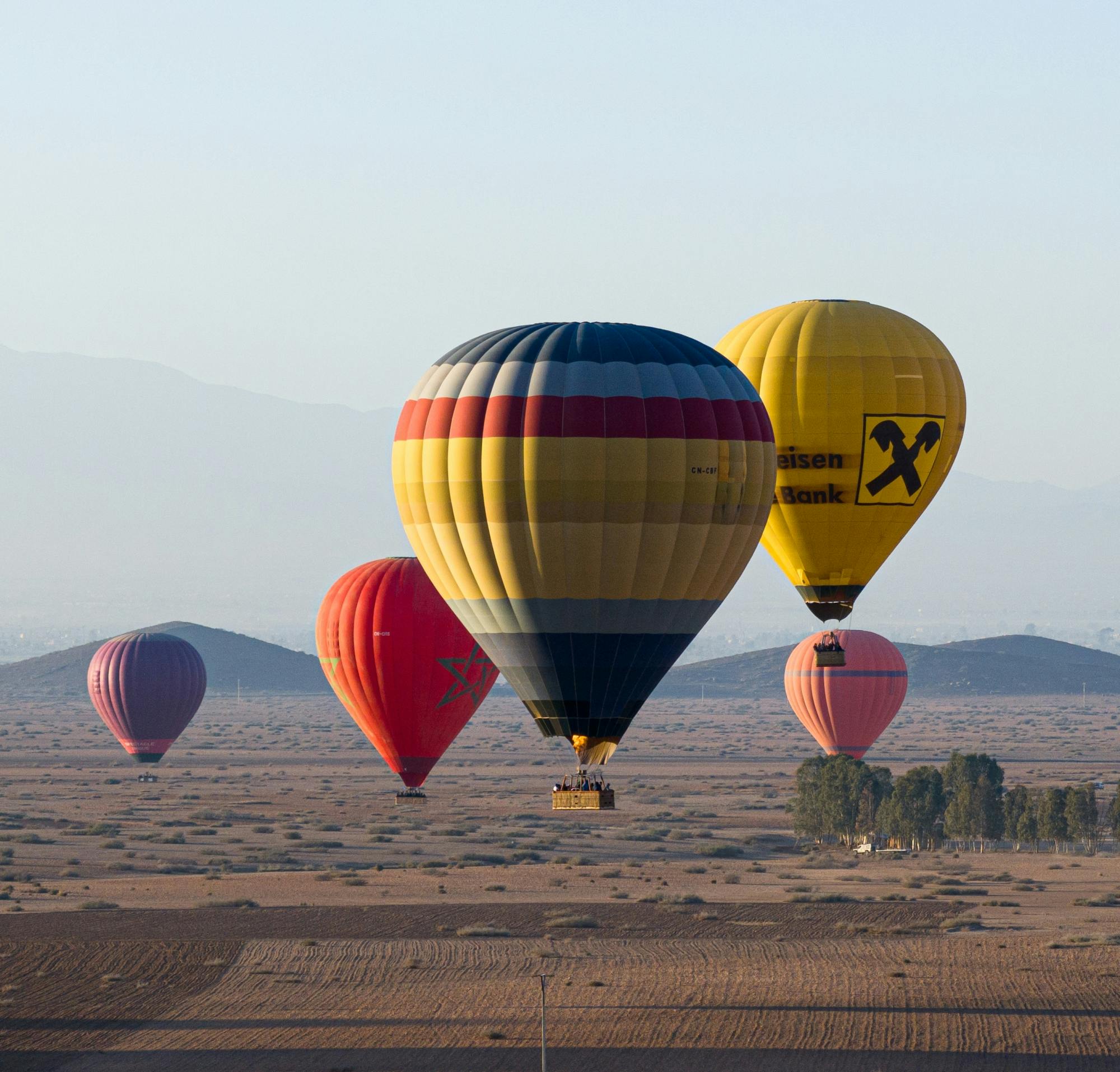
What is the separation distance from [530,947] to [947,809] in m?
35.8

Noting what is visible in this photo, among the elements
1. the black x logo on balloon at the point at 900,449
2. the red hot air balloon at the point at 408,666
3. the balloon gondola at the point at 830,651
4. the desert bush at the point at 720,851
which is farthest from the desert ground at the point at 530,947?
the black x logo on balloon at the point at 900,449

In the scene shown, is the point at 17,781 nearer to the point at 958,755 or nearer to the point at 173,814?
the point at 173,814

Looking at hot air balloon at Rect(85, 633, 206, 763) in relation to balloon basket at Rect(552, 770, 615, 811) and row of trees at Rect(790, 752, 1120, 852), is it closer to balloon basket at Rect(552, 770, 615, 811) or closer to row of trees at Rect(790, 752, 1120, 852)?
row of trees at Rect(790, 752, 1120, 852)

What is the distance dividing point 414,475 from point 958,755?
5189 centimetres

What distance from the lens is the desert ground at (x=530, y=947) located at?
4578cm

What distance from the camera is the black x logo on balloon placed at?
50500mm

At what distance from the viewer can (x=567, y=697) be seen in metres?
44.8

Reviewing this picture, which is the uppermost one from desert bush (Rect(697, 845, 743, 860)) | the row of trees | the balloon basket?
the balloon basket

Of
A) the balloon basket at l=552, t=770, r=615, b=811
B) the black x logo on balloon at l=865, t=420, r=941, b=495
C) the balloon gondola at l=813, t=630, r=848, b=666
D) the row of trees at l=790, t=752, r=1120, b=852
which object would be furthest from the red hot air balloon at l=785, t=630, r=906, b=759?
the balloon basket at l=552, t=770, r=615, b=811

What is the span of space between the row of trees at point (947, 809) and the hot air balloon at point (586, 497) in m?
47.3

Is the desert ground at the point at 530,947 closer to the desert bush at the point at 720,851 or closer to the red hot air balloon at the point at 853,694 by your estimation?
the desert bush at the point at 720,851

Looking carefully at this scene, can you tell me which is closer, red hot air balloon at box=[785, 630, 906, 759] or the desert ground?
the desert ground

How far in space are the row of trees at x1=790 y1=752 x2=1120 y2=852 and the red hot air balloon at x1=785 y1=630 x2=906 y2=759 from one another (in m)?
3.79

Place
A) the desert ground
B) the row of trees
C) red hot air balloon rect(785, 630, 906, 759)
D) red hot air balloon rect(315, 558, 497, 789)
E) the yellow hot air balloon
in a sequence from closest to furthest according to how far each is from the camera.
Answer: the desert ground → the yellow hot air balloon → red hot air balloon rect(315, 558, 497, 789) → the row of trees → red hot air balloon rect(785, 630, 906, 759)
